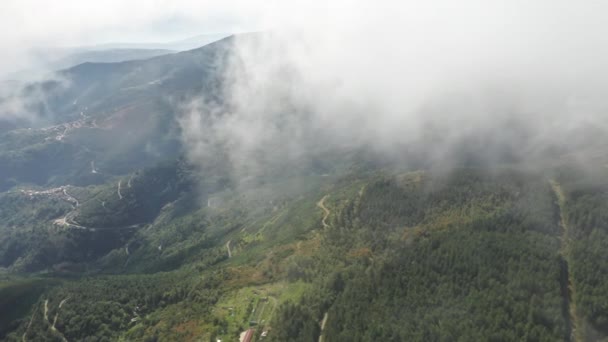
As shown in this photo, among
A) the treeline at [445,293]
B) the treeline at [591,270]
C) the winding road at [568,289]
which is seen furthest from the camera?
the winding road at [568,289]

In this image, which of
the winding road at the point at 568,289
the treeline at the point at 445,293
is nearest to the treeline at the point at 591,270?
the winding road at the point at 568,289

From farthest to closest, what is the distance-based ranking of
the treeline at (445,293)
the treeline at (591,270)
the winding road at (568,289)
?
the winding road at (568,289) → the treeline at (591,270) → the treeline at (445,293)

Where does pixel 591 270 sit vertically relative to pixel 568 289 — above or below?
above

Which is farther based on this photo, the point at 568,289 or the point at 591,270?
the point at 591,270

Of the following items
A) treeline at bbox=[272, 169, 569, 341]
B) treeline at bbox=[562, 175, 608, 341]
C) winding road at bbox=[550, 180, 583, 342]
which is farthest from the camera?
winding road at bbox=[550, 180, 583, 342]

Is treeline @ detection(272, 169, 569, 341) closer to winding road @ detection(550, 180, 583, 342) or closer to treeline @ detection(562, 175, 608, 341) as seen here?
winding road @ detection(550, 180, 583, 342)

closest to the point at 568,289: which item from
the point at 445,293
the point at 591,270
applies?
the point at 591,270

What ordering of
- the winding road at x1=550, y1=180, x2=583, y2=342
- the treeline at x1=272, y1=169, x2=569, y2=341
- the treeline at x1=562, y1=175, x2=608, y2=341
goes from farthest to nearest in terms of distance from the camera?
the winding road at x1=550, y1=180, x2=583, y2=342 < the treeline at x1=562, y1=175, x2=608, y2=341 < the treeline at x1=272, y1=169, x2=569, y2=341

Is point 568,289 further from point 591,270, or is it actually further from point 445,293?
point 445,293

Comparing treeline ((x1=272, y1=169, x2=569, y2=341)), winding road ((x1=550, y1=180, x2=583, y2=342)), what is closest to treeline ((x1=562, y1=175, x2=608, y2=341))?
winding road ((x1=550, y1=180, x2=583, y2=342))

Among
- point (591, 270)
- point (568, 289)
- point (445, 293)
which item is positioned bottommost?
point (568, 289)

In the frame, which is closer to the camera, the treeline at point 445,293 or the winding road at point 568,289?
the treeline at point 445,293

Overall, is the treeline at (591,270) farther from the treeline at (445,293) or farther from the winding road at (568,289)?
the treeline at (445,293)

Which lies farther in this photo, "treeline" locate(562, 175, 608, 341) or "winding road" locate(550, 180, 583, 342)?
"winding road" locate(550, 180, 583, 342)
